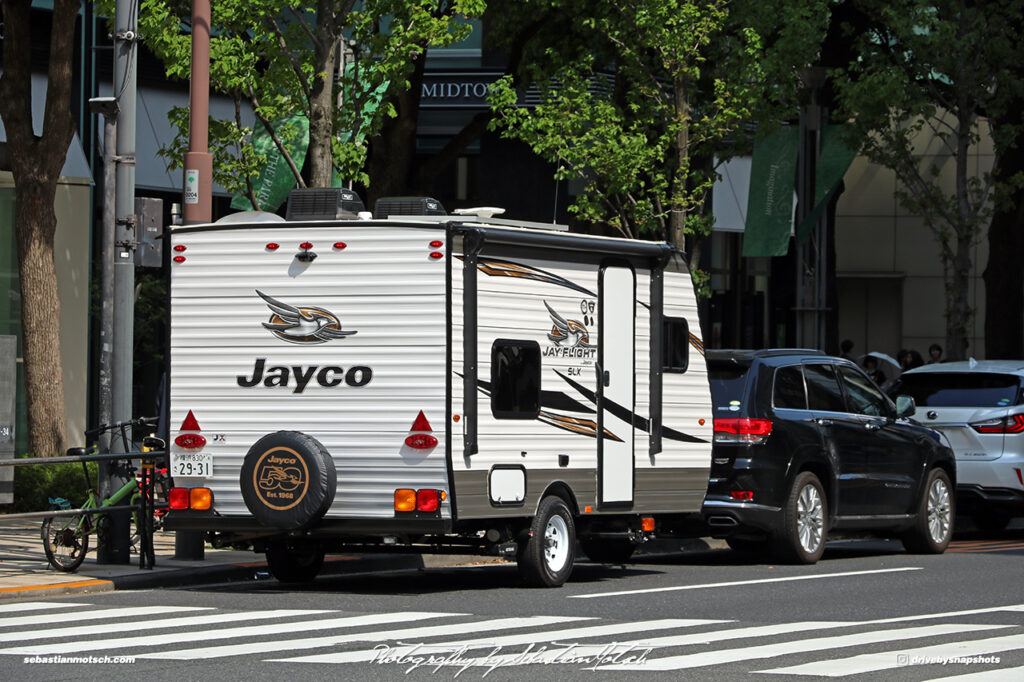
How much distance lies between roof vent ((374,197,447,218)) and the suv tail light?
362cm

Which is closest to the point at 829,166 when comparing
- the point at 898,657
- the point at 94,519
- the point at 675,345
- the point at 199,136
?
the point at 675,345

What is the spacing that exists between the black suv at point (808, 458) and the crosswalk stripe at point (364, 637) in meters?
4.45

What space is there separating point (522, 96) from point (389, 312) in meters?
16.7

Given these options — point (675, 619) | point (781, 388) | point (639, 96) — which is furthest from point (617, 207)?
point (675, 619)

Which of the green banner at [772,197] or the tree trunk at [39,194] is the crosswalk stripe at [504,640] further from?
the green banner at [772,197]

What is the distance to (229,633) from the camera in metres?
11.0

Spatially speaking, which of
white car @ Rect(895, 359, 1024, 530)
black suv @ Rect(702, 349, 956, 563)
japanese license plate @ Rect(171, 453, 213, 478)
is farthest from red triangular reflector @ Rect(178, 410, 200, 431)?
white car @ Rect(895, 359, 1024, 530)

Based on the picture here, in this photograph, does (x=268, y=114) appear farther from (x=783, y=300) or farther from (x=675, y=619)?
(x=783, y=300)

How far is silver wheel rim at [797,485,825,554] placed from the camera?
53.9ft

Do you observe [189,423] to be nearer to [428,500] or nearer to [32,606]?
[32,606]

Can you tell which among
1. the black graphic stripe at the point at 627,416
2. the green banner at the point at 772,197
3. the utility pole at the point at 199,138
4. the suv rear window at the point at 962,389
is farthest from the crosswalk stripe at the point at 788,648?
the green banner at the point at 772,197

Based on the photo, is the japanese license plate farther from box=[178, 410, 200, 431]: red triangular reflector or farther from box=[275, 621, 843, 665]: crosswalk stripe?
box=[275, 621, 843, 665]: crosswalk stripe

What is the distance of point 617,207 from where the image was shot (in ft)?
77.7

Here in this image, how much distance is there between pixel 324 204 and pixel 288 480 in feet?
7.33
